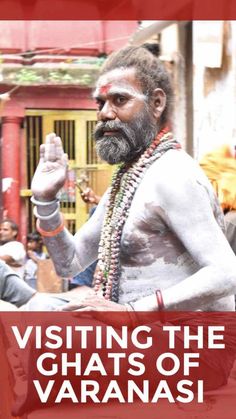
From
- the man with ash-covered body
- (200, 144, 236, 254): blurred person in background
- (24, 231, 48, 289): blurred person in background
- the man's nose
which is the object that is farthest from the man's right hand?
(24, 231, 48, 289): blurred person in background

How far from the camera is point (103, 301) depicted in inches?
68.8

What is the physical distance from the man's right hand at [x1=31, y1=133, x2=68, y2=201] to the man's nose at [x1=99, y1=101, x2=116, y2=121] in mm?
105

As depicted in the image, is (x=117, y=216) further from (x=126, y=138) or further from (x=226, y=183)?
(x=226, y=183)

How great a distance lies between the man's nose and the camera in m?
1.84

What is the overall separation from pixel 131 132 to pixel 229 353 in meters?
0.49

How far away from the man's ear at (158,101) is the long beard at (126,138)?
0.02m

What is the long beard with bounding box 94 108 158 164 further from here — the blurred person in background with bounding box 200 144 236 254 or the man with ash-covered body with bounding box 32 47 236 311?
the blurred person in background with bounding box 200 144 236 254

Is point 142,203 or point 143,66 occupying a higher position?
point 143,66

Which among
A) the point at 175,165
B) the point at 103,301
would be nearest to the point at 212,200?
the point at 175,165

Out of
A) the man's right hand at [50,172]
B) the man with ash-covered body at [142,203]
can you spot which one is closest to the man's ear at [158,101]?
the man with ash-covered body at [142,203]

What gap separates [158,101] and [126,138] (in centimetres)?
10

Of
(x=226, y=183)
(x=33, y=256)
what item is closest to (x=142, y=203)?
(x=226, y=183)

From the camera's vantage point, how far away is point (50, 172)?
5.96 ft

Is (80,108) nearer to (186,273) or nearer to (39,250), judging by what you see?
(39,250)
